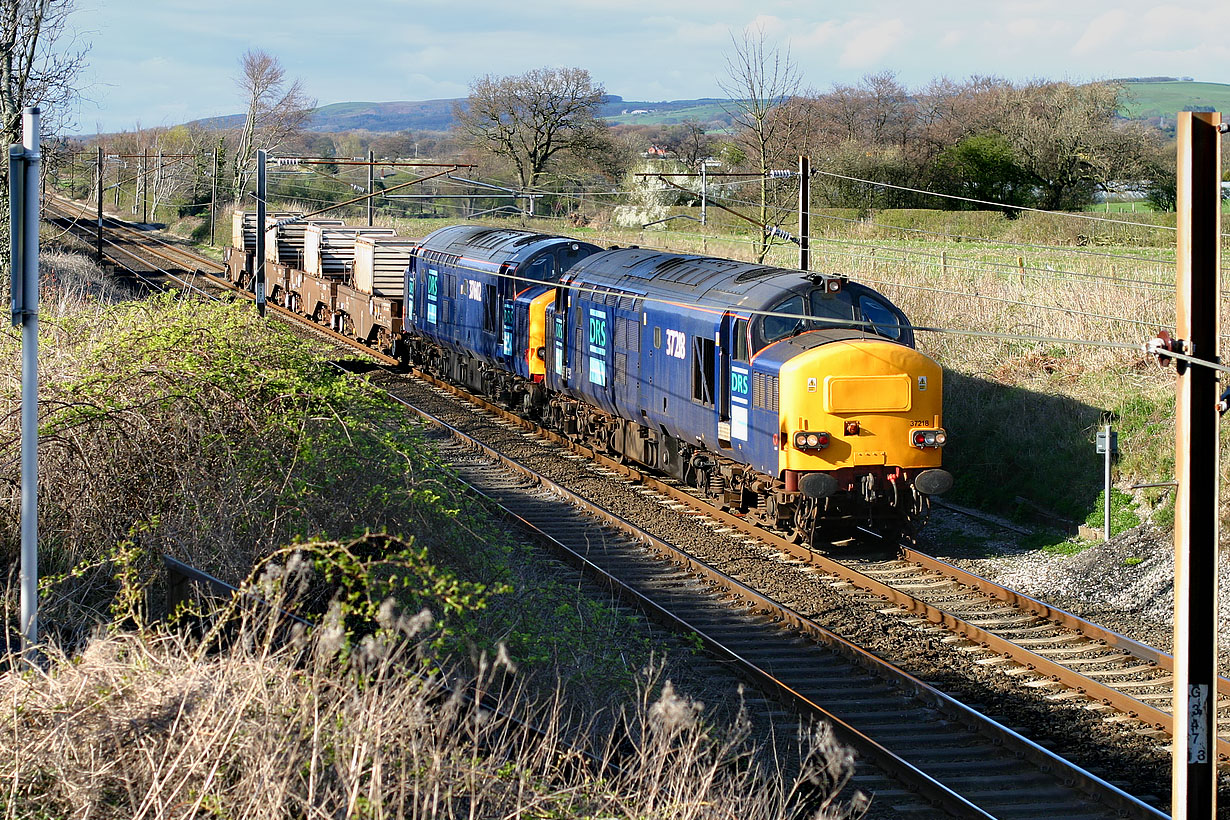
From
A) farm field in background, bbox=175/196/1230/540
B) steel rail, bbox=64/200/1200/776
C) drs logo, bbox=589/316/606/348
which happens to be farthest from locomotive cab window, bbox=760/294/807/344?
drs logo, bbox=589/316/606/348

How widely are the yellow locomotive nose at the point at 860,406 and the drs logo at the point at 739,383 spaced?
0.86 m

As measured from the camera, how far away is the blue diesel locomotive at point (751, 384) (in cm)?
1317

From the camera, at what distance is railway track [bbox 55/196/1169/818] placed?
8445mm

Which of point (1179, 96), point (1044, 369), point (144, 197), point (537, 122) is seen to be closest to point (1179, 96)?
point (1179, 96)

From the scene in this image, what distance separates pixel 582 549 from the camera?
14.3m

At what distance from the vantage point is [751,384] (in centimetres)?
1373

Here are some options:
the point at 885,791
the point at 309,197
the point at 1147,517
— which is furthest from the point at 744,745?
the point at 309,197

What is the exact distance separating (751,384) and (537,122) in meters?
60.9

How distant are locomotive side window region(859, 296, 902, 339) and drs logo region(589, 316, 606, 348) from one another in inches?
191

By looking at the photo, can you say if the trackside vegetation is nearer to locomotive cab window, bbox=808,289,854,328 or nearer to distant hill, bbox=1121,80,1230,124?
locomotive cab window, bbox=808,289,854,328

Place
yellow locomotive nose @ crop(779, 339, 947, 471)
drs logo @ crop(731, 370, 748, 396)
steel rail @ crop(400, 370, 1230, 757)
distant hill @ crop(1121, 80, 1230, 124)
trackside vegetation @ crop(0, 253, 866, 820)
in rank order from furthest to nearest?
distant hill @ crop(1121, 80, 1230, 124) → drs logo @ crop(731, 370, 748, 396) → yellow locomotive nose @ crop(779, 339, 947, 471) → steel rail @ crop(400, 370, 1230, 757) → trackside vegetation @ crop(0, 253, 866, 820)

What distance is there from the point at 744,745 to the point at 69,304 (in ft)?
39.0

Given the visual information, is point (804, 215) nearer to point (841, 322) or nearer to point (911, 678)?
point (841, 322)

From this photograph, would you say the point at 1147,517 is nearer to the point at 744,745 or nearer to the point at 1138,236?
the point at 744,745
